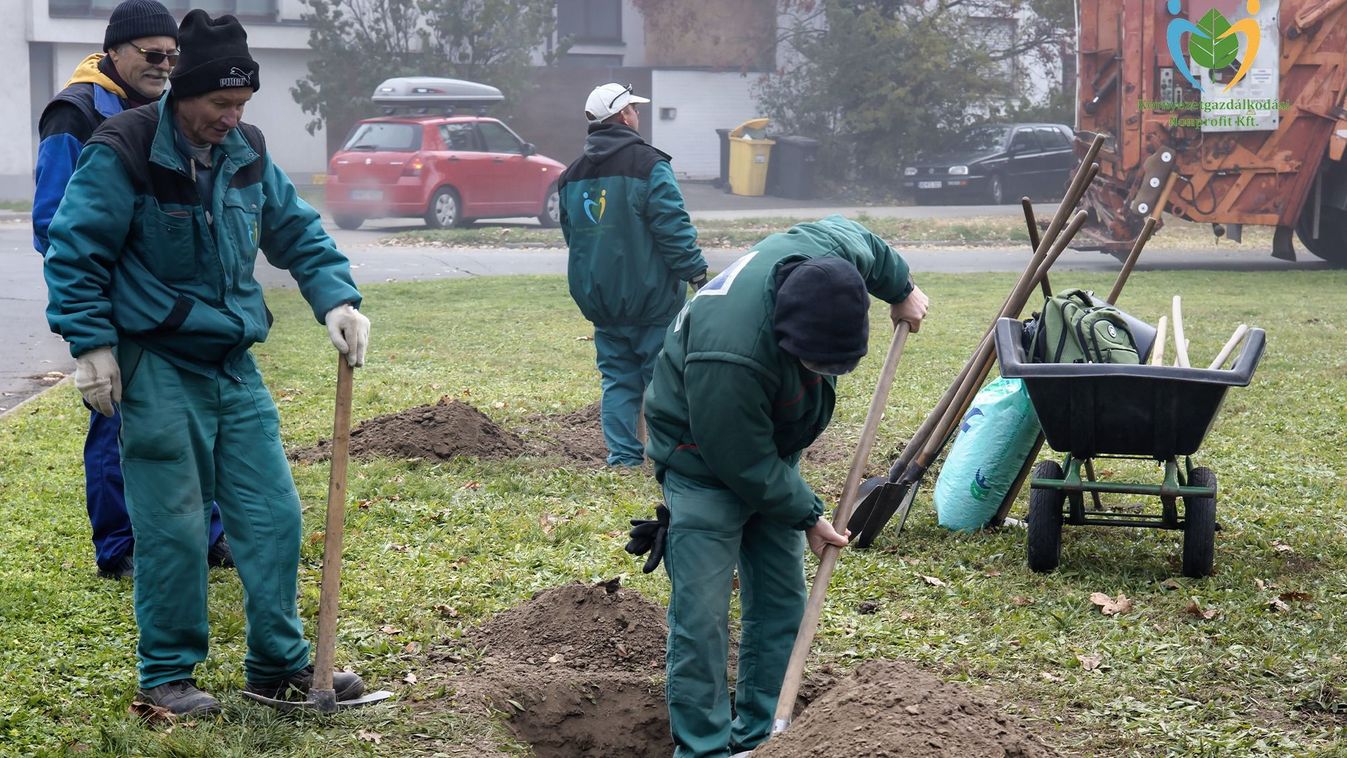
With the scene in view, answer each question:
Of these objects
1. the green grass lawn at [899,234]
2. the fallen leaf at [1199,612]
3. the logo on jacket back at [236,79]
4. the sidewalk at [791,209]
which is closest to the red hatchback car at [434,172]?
the green grass lawn at [899,234]

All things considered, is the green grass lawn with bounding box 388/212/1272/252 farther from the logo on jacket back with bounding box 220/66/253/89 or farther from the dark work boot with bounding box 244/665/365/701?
the logo on jacket back with bounding box 220/66/253/89

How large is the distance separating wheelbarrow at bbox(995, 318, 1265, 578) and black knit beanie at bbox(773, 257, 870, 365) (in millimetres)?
1845

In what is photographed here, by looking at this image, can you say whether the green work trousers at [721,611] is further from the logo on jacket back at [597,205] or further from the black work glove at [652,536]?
the logo on jacket back at [597,205]

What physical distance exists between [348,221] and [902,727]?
1926cm

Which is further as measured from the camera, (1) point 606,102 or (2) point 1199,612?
(1) point 606,102

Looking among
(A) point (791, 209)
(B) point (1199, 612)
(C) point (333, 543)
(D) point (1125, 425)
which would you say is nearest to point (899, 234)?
(A) point (791, 209)

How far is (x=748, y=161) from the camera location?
28.6m

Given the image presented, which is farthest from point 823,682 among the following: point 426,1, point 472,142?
point 426,1

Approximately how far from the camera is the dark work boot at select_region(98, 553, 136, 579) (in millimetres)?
5312

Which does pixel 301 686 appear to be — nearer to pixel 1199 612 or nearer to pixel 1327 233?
pixel 1199 612

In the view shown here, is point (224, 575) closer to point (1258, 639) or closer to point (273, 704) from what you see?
point (273, 704)

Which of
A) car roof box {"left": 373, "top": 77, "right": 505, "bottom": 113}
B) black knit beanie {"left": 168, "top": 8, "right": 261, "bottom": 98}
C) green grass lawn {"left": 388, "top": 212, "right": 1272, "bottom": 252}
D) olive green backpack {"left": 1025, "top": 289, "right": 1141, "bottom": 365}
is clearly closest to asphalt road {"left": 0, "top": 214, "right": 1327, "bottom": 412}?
green grass lawn {"left": 388, "top": 212, "right": 1272, "bottom": 252}

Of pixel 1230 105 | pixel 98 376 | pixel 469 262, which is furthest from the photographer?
pixel 469 262
